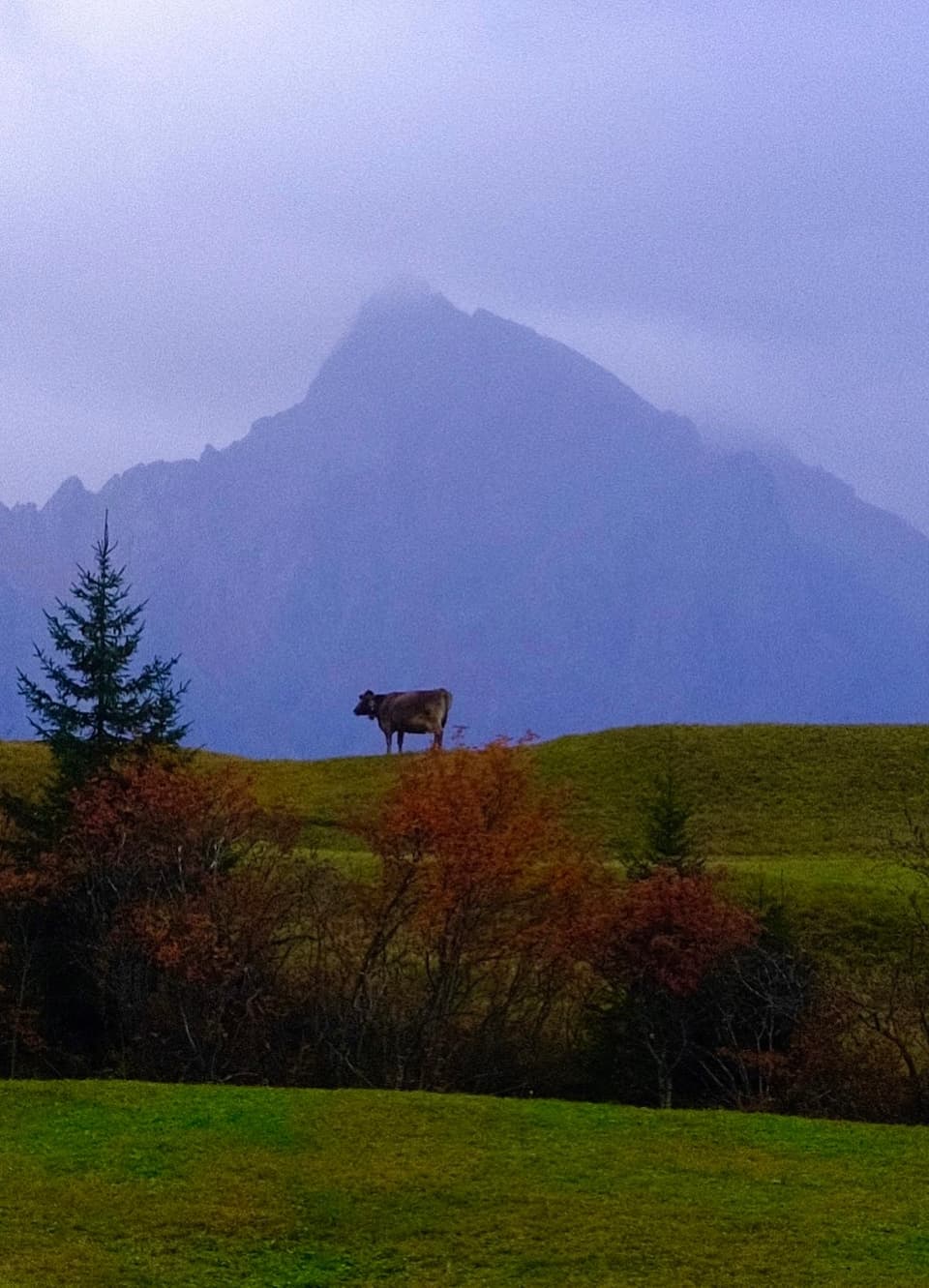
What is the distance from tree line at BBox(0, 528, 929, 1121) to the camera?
32.8m

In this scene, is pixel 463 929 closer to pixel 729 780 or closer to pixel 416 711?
pixel 729 780

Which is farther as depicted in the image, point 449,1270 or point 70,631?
point 70,631

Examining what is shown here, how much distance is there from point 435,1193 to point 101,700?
24.6m

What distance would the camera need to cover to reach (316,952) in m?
37.2

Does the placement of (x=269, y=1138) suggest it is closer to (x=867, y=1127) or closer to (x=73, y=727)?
(x=867, y=1127)

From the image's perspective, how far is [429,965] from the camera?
35156 millimetres

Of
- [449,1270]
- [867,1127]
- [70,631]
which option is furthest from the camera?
[70,631]

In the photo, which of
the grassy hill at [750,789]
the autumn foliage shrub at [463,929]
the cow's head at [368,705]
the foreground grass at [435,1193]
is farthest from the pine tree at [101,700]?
the cow's head at [368,705]

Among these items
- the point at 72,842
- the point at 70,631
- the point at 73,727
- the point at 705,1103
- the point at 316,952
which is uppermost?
the point at 70,631

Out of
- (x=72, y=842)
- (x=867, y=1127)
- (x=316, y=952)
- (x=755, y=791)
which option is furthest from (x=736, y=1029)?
(x=755, y=791)

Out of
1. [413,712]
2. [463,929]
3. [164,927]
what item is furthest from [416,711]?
[164,927]

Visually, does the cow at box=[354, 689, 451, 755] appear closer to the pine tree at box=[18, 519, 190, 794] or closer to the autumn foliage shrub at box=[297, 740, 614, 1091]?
the pine tree at box=[18, 519, 190, 794]

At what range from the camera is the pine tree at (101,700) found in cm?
4138

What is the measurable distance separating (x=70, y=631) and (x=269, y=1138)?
977 inches
